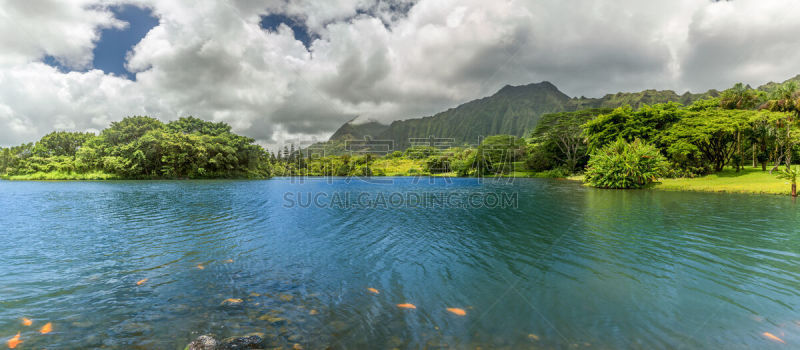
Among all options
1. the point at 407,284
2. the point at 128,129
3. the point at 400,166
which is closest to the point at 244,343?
the point at 407,284

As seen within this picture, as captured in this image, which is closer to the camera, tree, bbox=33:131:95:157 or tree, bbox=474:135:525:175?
tree, bbox=33:131:95:157

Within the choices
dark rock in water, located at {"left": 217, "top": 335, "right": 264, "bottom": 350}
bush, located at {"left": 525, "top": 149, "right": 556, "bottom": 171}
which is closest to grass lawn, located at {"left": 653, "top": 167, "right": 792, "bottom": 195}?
bush, located at {"left": 525, "top": 149, "right": 556, "bottom": 171}

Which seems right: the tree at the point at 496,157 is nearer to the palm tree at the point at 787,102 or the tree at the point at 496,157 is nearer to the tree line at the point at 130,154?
the palm tree at the point at 787,102

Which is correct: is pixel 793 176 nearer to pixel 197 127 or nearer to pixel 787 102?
pixel 787 102

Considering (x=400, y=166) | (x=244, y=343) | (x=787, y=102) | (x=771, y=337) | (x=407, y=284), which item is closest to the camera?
(x=244, y=343)

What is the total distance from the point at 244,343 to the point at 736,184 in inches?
1872

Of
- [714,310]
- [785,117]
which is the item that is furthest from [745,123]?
[714,310]

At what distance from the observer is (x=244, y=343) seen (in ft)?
13.7

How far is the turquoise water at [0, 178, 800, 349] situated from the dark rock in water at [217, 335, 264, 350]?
0.81 feet

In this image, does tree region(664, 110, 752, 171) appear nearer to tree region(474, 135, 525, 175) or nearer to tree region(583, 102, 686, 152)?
tree region(583, 102, 686, 152)

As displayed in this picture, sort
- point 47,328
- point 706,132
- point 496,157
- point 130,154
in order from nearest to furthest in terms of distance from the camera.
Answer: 1. point 47,328
2. point 706,132
3. point 130,154
4. point 496,157

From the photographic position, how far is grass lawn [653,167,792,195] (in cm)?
Answer: 2666

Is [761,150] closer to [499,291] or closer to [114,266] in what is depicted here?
[499,291]

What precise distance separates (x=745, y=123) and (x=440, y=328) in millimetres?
50651
